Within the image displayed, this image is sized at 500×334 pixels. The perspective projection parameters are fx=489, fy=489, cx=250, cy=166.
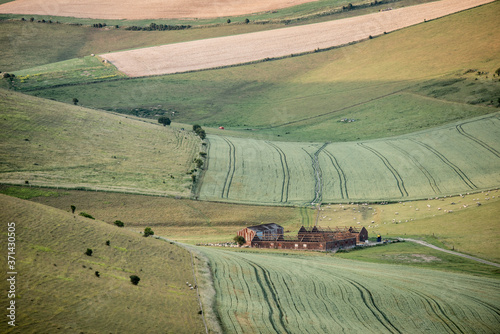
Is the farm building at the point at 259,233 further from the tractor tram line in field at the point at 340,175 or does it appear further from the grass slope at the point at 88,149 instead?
the tractor tram line in field at the point at 340,175

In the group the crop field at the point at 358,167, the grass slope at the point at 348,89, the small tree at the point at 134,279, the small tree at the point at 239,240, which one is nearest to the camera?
the small tree at the point at 134,279

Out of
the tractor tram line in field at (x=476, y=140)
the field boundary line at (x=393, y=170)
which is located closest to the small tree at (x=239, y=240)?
the field boundary line at (x=393, y=170)

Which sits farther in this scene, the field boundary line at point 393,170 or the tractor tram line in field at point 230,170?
the field boundary line at point 393,170

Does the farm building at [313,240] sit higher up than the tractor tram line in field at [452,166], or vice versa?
the tractor tram line in field at [452,166]

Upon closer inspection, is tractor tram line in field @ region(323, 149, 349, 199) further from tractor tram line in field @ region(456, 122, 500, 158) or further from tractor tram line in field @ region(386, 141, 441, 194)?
tractor tram line in field @ region(456, 122, 500, 158)

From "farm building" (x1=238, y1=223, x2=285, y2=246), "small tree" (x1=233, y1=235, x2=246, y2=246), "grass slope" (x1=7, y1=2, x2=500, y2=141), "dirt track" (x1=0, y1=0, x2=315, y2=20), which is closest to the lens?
"small tree" (x1=233, y1=235, x2=246, y2=246)

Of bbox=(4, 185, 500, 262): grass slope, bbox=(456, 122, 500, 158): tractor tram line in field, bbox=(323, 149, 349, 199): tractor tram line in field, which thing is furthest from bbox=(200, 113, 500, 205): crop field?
bbox=(4, 185, 500, 262): grass slope
